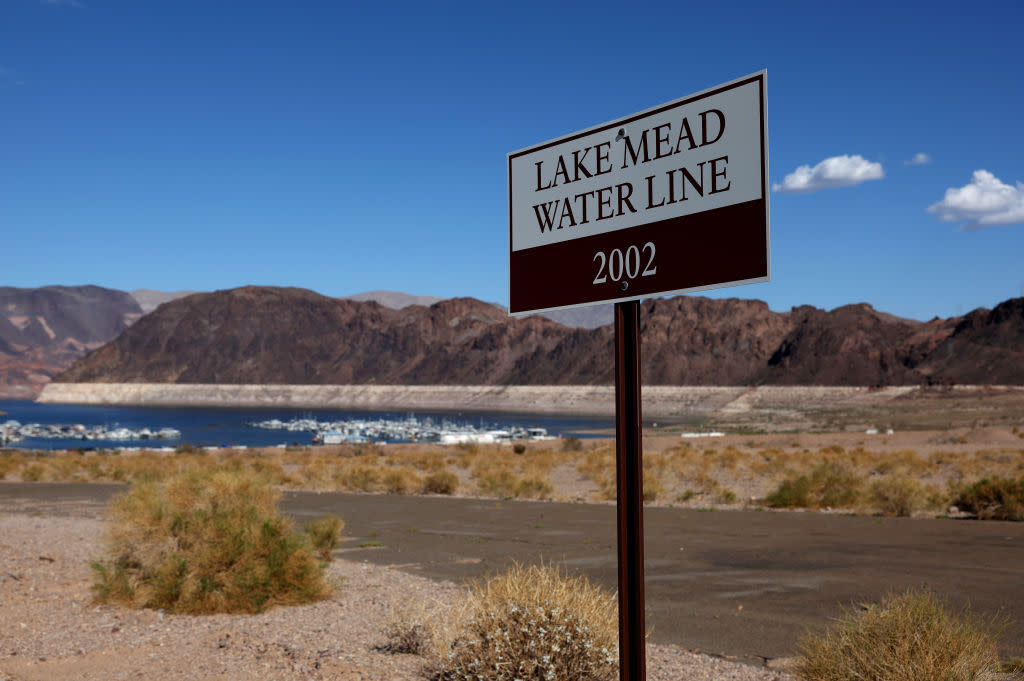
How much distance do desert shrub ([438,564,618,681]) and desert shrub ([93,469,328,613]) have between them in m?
4.35

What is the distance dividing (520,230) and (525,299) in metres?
0.36

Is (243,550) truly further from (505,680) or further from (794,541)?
(794,541)

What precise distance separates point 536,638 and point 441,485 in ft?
72.2

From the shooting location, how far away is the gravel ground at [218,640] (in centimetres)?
721

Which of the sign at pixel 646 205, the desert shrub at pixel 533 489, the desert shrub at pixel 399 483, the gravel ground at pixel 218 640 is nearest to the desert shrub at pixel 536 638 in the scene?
the gravel ground at pixel 218 640

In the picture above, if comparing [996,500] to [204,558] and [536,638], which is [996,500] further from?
[536,638]

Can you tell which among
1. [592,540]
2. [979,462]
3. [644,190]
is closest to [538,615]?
[644,190]

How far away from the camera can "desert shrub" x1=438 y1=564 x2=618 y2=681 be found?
597 centimetres

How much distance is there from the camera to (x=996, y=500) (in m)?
18.8

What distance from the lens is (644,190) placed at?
4012mm

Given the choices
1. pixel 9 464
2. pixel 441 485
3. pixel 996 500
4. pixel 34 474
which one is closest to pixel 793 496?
pixel 996 500

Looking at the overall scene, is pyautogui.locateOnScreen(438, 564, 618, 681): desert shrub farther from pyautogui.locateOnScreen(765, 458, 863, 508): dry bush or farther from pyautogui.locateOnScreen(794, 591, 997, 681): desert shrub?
pyautogui.locateOnScreen(765, 458, 863, 508): dry bush

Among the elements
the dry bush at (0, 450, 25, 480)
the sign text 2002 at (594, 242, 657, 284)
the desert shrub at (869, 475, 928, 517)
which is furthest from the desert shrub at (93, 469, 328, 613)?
the dry bush at (0, 450, 25, 480)

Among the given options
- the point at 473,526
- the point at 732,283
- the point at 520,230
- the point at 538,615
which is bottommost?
the point at 473,526
